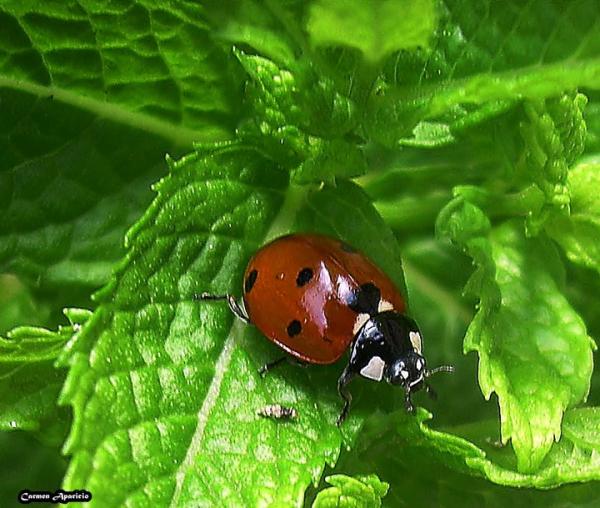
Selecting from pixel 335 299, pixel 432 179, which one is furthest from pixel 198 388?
pixel 432 179

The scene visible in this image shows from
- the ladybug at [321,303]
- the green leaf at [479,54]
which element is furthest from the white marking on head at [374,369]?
the green leaf at [479,54]

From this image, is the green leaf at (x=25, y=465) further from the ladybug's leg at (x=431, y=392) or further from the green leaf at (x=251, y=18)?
the green leaf at (x=251, y=18)

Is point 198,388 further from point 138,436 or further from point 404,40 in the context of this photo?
point 404,40

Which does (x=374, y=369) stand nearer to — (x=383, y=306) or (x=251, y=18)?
(x=383, y=306)

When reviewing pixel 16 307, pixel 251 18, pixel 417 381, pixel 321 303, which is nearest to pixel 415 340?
pixel 417 381

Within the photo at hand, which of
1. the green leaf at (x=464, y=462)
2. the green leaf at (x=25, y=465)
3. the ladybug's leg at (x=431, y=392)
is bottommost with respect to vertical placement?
the green leaf at (x=25, y=465)

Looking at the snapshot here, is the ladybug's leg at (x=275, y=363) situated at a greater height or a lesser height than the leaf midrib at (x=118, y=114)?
lesser

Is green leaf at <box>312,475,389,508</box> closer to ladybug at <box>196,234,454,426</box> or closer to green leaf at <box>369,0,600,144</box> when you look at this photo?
ladybug at <box>196,234,454,426</box>
